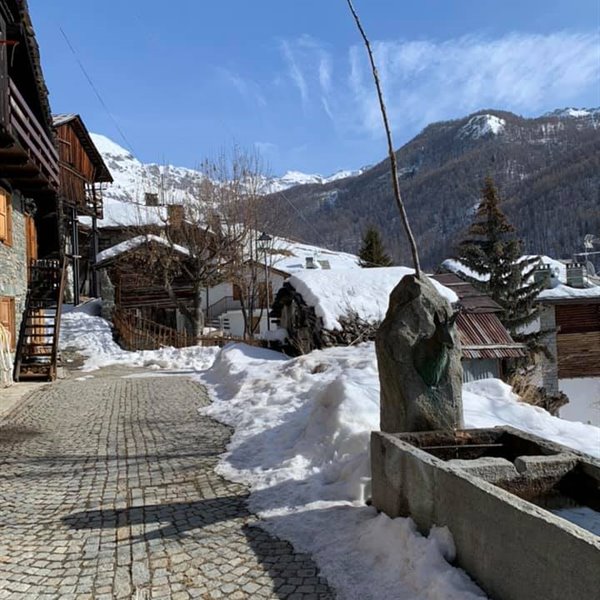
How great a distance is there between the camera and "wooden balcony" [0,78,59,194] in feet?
36.2

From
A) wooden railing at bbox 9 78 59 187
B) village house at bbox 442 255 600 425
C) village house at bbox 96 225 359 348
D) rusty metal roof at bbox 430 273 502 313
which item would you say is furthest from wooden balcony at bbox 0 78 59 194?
village house at bbox 442 255 600 425

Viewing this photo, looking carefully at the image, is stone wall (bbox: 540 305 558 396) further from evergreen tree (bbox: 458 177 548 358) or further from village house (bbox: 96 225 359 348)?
village house (bbox: 96 225 359 348)

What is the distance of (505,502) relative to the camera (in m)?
2.66

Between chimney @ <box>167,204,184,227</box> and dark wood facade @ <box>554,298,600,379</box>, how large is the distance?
708 inches

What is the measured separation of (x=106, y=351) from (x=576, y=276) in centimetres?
2300

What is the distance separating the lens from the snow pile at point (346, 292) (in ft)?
→ 48.5

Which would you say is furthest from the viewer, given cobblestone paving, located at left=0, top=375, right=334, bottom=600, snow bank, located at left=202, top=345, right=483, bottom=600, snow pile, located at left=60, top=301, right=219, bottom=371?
snow pile, located at left=60, top=301, right=219, bottom=371

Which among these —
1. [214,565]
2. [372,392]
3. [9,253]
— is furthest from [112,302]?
[214,565]

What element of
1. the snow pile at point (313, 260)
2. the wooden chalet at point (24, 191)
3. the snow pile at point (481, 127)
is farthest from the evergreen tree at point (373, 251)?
the snow pile at point (481, 127)

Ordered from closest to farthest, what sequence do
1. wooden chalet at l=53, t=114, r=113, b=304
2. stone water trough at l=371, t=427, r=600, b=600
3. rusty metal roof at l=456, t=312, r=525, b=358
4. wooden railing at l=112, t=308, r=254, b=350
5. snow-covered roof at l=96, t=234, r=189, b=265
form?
1. stone water trough at l=371, t=427, r=600, b=600
2. rusty metal roof at l=456, t=312, r=525, b=358
3. wooden railing at l=112, t=308, r=254, b=350
4. snow-covered roof at l=96, t=234, r=189, b=265
5. wooden chalet at l=53, t=114, r=113, b=304

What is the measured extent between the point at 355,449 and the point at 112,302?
22801mm

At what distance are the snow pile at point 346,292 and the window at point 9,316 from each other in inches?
307

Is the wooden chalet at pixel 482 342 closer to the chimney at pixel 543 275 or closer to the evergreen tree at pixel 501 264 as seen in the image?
the evergreen tree at pixel 501 264

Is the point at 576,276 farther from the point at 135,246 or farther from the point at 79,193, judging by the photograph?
the point at 79,193
